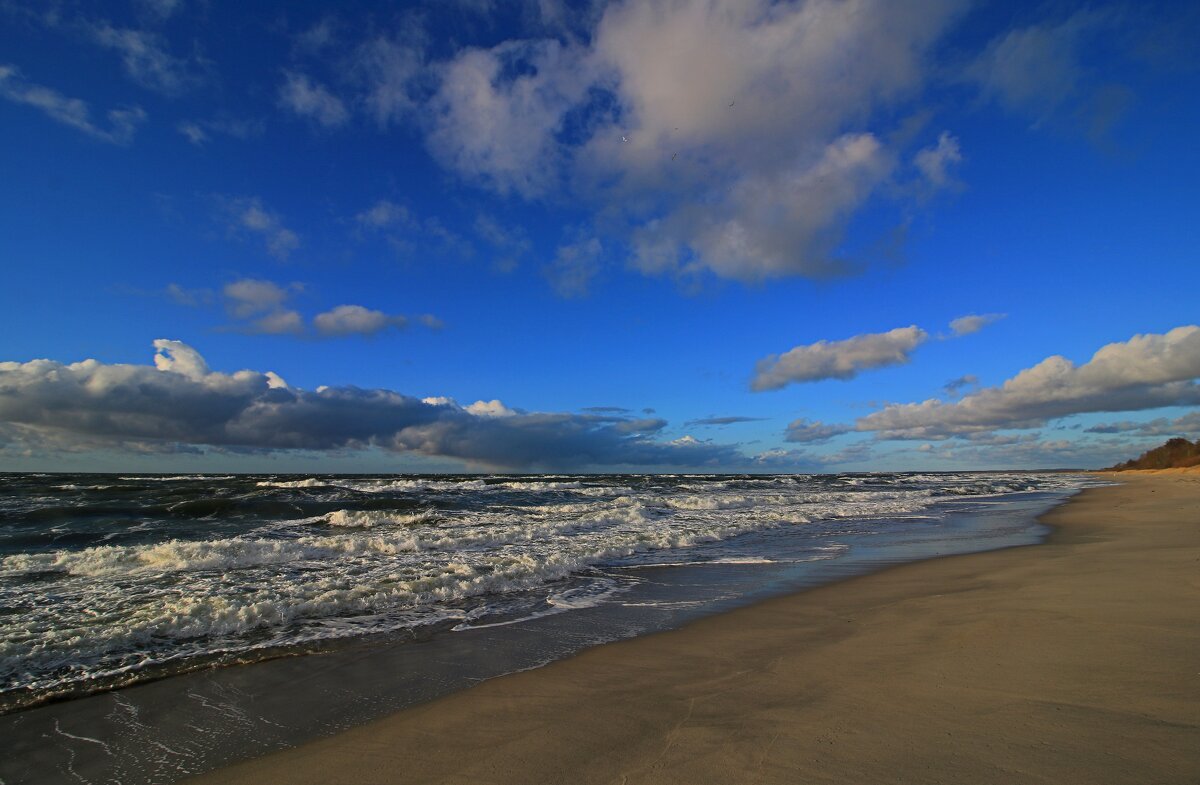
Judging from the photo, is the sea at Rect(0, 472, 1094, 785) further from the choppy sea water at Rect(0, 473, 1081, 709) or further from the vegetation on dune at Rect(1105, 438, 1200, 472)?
the vegetation on dune at Rect(1105, 438, 1200, 472)

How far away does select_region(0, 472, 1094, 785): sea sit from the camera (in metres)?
4.29

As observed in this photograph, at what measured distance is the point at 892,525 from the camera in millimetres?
18469

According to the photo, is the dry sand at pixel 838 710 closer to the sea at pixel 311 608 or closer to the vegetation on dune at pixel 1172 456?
the sea at pixel 311 608

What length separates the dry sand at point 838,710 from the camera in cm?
316

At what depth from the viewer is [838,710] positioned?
392 cm

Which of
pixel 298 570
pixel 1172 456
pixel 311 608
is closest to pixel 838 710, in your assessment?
pixel 311 608

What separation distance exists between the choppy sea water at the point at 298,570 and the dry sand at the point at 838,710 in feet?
8.45

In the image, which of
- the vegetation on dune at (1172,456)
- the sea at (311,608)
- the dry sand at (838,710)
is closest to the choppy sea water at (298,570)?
the sea at (311,608)

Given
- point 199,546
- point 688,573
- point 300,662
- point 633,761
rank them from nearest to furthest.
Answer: point 633,761, point 300,662, point 688,573, point 199,546

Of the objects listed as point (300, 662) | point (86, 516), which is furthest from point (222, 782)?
point (86, 516)

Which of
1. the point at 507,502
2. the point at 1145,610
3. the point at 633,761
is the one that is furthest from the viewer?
the point at 507,502

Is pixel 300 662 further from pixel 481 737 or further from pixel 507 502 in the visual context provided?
pixel 507 502

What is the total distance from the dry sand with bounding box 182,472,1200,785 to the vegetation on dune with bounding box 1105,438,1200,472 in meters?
96.7

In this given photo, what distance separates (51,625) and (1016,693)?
32.1 ft
